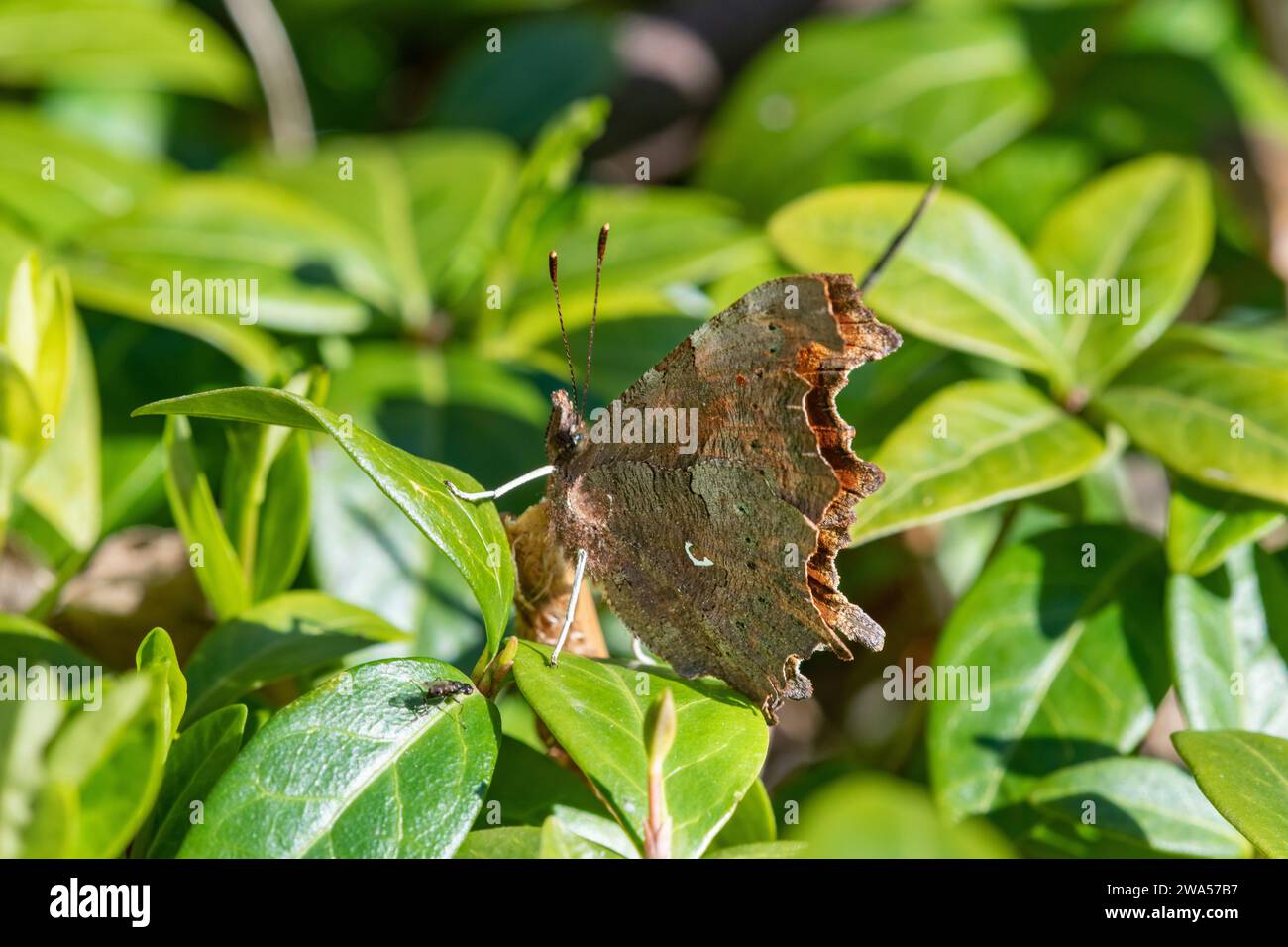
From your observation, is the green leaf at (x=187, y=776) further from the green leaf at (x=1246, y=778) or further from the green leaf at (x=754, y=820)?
the green leaf at (x=1246, y=778)

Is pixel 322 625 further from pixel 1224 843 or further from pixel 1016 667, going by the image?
pixel 1224 843

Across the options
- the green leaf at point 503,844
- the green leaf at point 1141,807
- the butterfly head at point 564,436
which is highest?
the butterfly head at point 564,436

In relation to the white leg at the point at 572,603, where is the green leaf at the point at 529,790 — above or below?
below

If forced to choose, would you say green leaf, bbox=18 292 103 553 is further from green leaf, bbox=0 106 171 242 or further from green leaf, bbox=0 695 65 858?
green leaf, bbox=0 695 65 858

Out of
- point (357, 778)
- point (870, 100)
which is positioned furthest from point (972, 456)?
point (870, 100)

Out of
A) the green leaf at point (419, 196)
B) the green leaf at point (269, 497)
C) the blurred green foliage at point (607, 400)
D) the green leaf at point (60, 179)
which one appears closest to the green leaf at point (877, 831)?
the blurred green foliage at point (607, 400)
